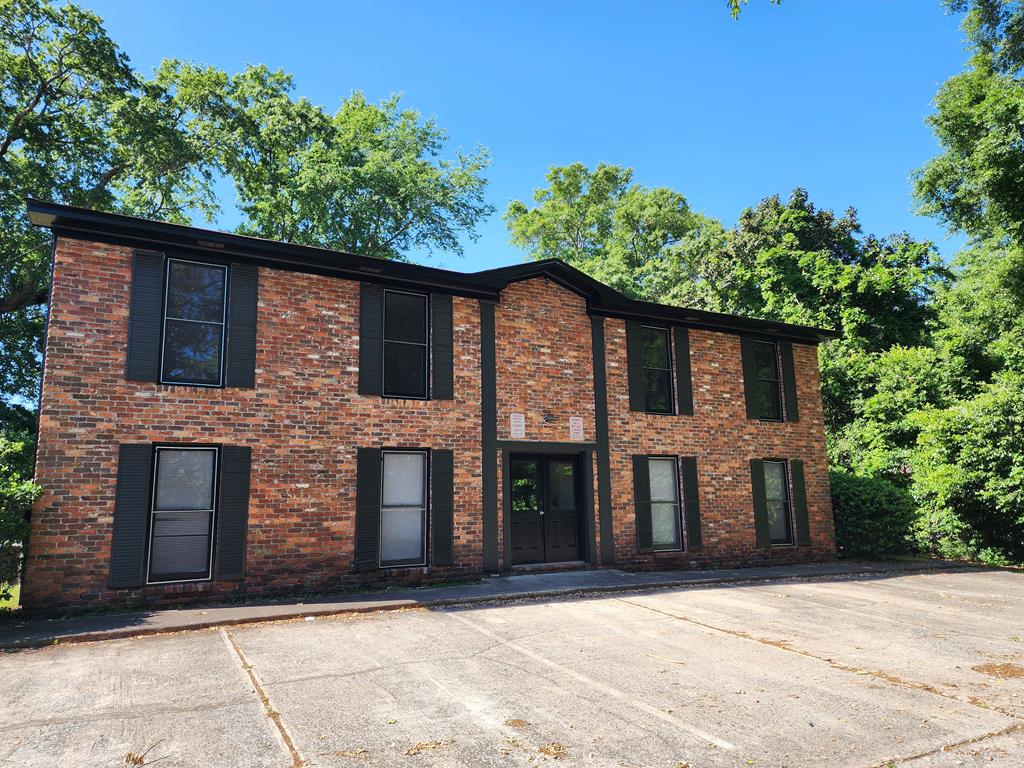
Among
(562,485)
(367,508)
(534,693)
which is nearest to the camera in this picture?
(534,693)

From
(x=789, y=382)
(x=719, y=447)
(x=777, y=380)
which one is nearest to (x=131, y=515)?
(x=719, y=447)

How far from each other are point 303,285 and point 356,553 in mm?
4422

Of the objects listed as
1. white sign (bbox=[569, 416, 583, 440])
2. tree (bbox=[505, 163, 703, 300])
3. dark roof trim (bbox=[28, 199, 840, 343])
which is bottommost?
white sign (bbox=[569, 416, 583, 440])

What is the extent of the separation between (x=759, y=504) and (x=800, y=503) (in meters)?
1.31

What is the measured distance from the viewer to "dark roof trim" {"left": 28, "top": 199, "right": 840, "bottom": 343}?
8414 mm

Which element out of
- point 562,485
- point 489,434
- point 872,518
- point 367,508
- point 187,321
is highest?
point 187,321

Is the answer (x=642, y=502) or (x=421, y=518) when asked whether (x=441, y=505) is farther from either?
(x=642, y=502)

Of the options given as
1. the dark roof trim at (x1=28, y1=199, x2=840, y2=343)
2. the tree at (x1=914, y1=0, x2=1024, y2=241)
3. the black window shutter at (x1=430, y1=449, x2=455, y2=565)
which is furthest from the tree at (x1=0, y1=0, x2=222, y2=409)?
the tree at (x1=914, y1=0, x2=1024, y2=241)

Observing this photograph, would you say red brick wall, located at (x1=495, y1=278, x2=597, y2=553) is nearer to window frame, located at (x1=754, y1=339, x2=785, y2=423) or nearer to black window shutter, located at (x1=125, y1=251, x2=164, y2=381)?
window frame, located at (x1=754, y1=339, x2=785, y2=423)

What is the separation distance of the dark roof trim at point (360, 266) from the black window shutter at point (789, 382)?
343 millimetres

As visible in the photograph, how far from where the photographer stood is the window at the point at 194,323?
896 cm

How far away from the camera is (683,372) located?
13.3m

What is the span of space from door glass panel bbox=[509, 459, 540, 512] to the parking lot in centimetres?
359

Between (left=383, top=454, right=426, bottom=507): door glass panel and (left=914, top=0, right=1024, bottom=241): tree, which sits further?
(left=914, top=0, right=1024, bottom=241): tree
